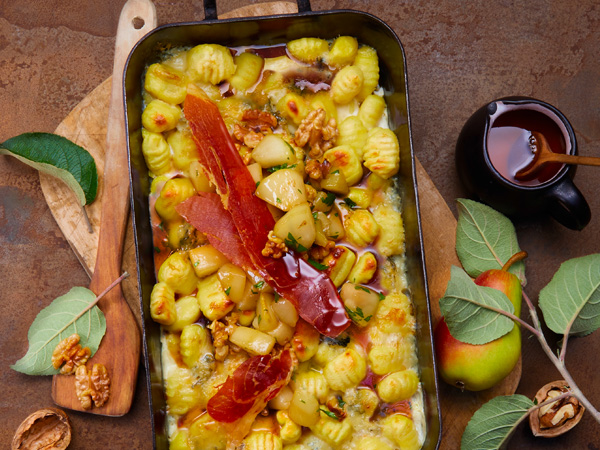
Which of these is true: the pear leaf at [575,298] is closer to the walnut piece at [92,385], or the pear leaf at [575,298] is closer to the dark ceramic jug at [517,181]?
the dark ceramic jug at [517,181]

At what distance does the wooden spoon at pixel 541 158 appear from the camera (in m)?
2.16

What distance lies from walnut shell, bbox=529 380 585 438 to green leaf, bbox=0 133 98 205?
2.29m

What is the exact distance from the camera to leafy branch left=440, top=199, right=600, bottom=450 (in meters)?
2.13

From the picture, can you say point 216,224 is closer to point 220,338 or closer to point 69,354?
point 220,338

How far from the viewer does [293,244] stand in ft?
6.96

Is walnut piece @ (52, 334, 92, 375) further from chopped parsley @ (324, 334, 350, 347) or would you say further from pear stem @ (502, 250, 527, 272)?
pear stem @ (502, 250, 527, 272)

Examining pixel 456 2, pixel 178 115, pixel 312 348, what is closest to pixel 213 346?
pixel 312 348

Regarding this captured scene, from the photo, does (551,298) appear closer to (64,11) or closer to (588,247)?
(588,247)

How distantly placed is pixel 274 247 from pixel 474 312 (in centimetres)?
86

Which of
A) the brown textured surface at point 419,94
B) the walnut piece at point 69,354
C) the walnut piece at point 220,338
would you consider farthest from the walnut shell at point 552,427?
the walnut piece at point 69,354

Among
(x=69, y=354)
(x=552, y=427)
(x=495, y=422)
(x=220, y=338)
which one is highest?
(x=220, y=338)

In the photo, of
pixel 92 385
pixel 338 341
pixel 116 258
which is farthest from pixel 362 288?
pixel 92 385

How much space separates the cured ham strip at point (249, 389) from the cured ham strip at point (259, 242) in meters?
0.22

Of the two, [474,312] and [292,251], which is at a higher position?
[292,251]
